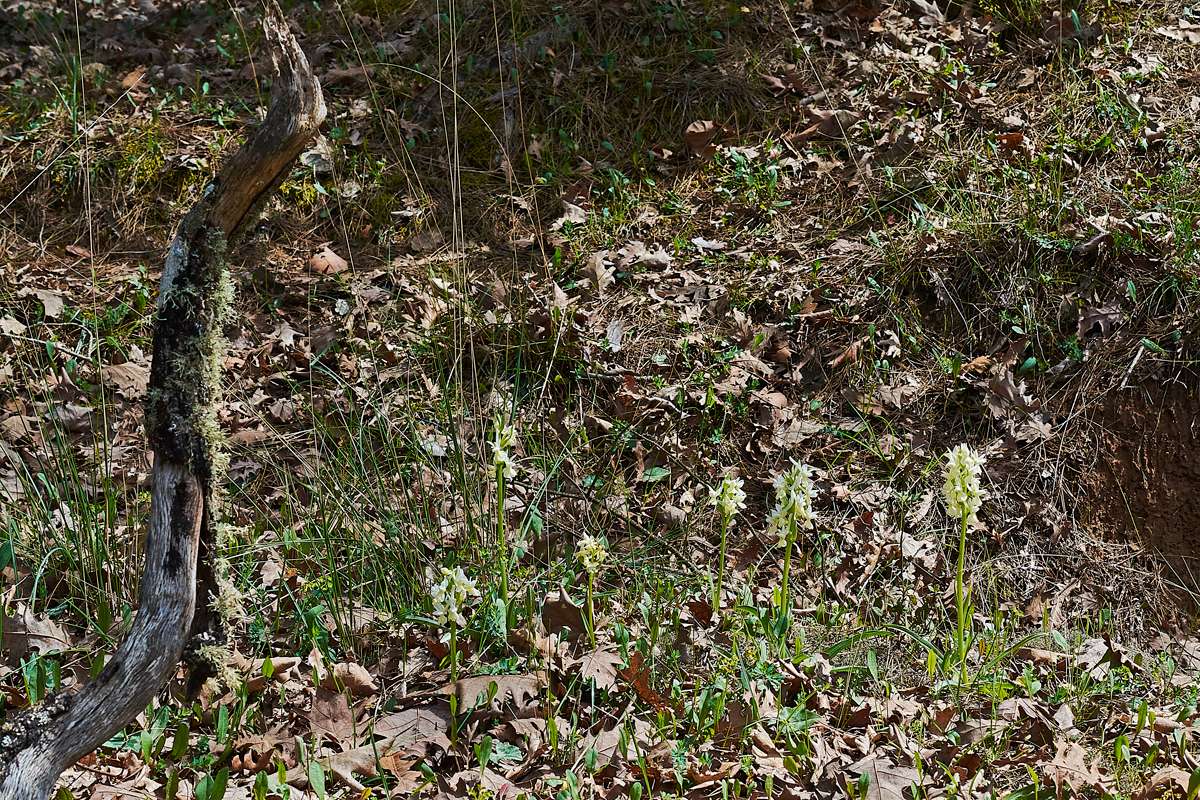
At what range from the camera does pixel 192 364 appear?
259 centimetres

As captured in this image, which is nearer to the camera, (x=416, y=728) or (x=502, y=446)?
(x=416, y=728)

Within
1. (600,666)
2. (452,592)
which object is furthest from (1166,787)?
(452,592)

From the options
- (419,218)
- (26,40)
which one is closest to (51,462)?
(419,218)

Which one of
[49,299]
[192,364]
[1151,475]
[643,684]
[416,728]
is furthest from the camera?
[49,299]

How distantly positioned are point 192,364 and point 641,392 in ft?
7.48

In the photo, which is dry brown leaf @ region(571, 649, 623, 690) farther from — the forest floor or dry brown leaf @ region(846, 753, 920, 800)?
dry brown leaf @ region(846, 753, 920, 800)

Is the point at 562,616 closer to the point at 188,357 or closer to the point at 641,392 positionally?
the point at 188,357

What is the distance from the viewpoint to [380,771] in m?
2.51

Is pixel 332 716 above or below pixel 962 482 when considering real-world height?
below

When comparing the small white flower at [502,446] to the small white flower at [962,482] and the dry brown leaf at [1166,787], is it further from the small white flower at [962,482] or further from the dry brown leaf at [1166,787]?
the dry brown leaf at [1166,787]

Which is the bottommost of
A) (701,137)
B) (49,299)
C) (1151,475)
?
(1151,475)

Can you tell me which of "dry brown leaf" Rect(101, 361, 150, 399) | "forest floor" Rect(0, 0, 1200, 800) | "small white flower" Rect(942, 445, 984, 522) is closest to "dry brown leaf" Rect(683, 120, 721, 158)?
"forest floor" Rect(0, 0, 1200, 800)

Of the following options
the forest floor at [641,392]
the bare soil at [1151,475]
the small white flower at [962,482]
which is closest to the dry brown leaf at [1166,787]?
the forest floor at [641,392]

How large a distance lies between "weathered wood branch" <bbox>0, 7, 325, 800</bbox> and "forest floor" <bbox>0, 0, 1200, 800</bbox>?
0.80 ft
